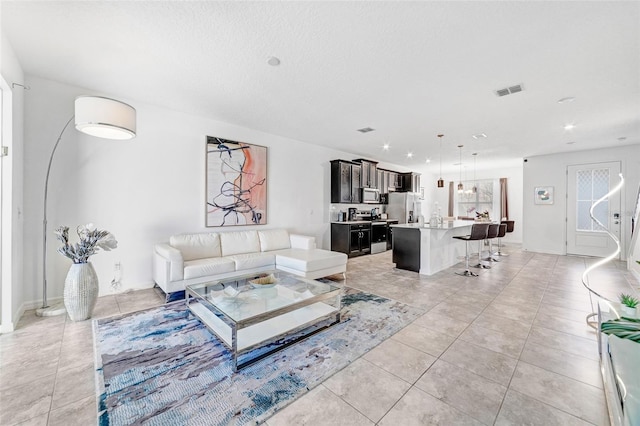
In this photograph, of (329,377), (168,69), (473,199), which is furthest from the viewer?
(473,199)

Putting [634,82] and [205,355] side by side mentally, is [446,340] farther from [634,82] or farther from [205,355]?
[634,82]

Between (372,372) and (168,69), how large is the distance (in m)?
3.60

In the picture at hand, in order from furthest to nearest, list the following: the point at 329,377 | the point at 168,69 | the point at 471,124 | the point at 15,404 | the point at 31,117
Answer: the point at 471,124, the point at 31,117, the point at 168,69, the point at 329,377, the point at 15,404

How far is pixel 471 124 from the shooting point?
4.63 m

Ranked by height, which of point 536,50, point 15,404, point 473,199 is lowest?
point 15,404

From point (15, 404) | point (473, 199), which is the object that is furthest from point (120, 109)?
point (473, 199)

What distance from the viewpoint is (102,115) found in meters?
2.56

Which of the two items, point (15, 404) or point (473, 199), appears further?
point (473, 199)

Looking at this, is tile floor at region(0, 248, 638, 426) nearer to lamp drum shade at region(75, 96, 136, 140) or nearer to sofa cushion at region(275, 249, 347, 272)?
sofa cushion at region(275, 249, 347, 272)

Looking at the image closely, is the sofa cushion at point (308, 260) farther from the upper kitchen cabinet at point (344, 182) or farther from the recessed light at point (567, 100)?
Result: the recessed light at point (567, 100)

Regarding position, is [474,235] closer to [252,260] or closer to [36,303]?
[252,260]

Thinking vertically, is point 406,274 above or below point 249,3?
below

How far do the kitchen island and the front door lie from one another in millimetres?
3931

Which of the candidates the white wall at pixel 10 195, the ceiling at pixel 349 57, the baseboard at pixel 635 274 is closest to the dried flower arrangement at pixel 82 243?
the white wall at pixel 10 195
